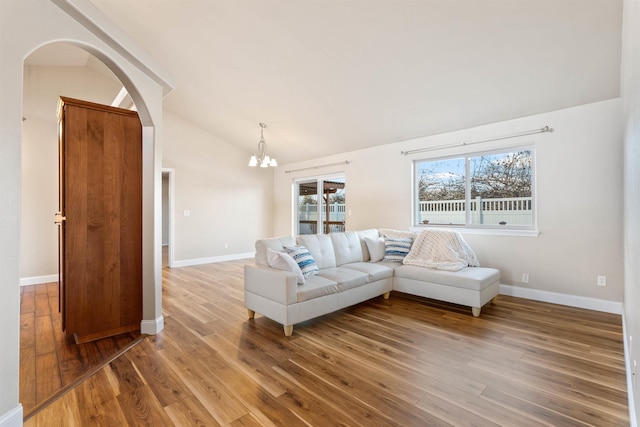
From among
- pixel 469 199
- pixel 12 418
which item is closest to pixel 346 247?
pixel 469 199

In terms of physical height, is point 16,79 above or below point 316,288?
above

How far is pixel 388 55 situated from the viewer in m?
3.27

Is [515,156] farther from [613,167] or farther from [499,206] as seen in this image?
[613,167]

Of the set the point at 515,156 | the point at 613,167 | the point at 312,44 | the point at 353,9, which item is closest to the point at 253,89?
the point at 312,44

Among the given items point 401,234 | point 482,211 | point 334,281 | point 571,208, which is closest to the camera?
point 334,281

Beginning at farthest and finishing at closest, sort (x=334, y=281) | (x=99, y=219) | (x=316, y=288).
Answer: (x=334, y=281), (x=316, y=288), (x=99, y=219)

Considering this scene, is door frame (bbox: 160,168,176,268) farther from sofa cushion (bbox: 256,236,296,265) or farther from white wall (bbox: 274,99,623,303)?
white wall (bbox: 274,99,623,303)

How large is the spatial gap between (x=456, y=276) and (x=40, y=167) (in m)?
6.45

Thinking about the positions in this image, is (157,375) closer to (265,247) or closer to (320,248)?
(265,247)

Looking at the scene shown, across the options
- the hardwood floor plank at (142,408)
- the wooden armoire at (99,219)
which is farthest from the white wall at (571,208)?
the wooden armoire at (99,219)

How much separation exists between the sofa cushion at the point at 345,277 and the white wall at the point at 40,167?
474 centimetres

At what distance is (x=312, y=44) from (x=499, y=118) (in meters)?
2.66

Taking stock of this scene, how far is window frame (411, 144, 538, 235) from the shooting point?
12.6 feet

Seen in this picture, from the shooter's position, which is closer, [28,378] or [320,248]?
[28,378]
